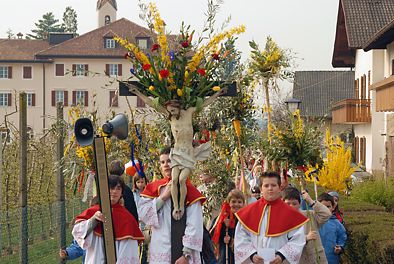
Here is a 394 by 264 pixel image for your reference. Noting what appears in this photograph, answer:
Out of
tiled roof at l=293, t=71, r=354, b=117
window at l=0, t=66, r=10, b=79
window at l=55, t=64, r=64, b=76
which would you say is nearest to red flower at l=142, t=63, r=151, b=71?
tiled roof at l=293, t=71, r=354, b=117

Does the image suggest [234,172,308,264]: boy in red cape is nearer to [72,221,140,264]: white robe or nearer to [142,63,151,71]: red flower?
[72,221,140,264]: white robe

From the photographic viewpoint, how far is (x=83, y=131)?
698cm

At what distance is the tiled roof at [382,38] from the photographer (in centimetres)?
2711

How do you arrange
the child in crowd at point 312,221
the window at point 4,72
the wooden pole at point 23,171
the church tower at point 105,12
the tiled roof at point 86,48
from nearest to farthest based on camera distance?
the child in crowd at point 312,221 < the wooden pole at point 23,171 < the tiled roof at point 86,48 < the window at point 4,72 < the church tower at point 105,12

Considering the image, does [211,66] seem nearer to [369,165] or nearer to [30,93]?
[369,165]

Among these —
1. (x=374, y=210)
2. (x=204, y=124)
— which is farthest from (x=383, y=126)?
(x=204, y=124)

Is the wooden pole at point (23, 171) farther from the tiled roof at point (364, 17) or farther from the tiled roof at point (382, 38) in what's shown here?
the tiled roof at point (364, 17)

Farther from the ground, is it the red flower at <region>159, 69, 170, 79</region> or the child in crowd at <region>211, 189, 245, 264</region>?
the red flower at <region>159, 69, 170, 79</region>

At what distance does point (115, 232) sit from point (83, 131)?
3.72 feet

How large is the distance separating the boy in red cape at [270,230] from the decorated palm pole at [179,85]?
68 cm

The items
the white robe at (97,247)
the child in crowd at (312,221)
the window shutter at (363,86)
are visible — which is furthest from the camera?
the window shutter at (363,86)

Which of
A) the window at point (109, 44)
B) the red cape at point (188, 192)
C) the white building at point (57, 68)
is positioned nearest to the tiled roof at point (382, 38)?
the red cape at point (188, 192)

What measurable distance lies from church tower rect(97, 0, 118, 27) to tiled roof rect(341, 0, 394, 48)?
4410 cm

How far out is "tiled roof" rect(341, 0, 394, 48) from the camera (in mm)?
36875
